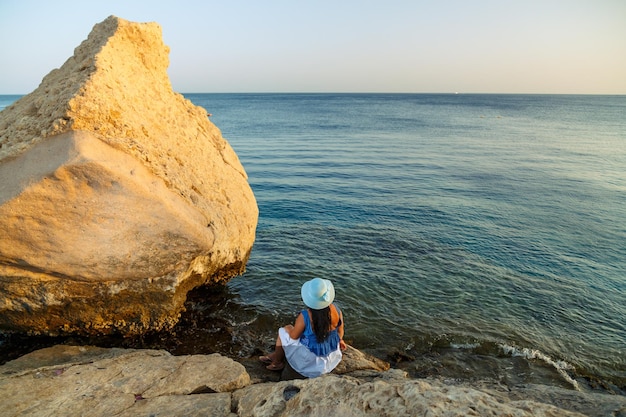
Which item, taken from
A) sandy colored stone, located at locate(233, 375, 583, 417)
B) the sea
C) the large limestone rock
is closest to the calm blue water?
the sea

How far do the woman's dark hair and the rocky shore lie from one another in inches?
29.1

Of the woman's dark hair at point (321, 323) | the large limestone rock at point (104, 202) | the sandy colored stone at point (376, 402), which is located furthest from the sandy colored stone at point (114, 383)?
the woman's dark hair at point (321, 323)

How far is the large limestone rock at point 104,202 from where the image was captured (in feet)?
15.9

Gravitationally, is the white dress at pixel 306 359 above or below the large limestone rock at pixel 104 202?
below

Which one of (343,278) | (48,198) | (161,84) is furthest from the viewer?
(343,278)

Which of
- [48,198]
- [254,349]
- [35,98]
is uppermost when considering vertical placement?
[35,98]

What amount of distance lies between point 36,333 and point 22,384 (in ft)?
6.27

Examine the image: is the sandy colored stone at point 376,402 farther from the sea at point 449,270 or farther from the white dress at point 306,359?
the sea at point 449,270

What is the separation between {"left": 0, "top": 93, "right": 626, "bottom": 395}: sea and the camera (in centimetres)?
684

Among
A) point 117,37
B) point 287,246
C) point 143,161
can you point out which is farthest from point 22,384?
point 287,246

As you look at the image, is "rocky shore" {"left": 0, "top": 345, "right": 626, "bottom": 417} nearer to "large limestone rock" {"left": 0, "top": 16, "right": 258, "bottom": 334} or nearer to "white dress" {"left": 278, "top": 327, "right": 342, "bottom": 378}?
"white dress" {"left": 278, "top": 327, "right": 342, "bottom": 378}

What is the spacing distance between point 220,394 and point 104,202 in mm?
2930

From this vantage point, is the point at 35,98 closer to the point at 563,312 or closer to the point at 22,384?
the point at 22,384

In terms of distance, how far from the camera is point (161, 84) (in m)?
7.38
